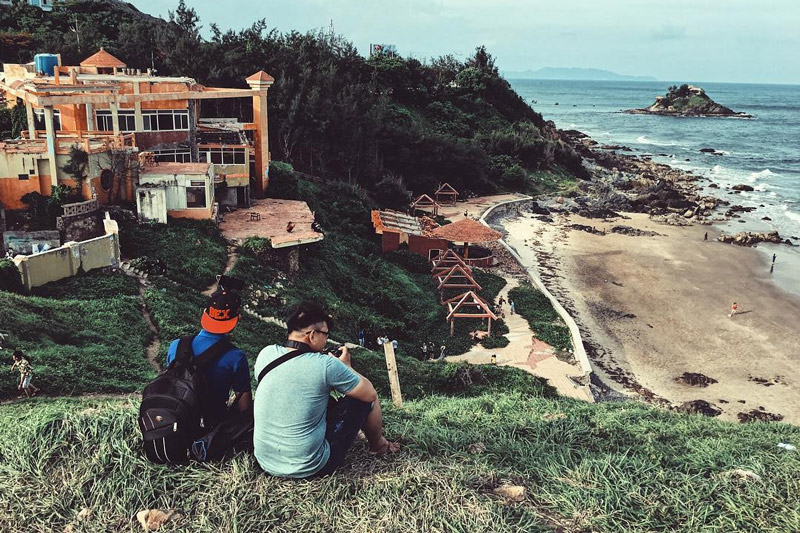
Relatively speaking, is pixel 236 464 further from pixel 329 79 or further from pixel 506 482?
pixel 329 79

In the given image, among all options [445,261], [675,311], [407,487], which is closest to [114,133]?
[445,261]

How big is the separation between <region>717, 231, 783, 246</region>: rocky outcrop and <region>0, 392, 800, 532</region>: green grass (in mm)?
31964

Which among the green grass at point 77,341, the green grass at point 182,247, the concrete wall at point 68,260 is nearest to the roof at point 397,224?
the green grass at point 182,247

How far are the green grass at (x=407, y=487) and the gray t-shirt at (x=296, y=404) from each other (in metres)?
0.36

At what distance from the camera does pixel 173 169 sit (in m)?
20.5

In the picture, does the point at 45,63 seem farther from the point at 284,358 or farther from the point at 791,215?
the point at 791,215

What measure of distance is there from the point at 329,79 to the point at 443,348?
25.3m

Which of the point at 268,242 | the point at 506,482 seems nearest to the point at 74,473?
the point at 506,482

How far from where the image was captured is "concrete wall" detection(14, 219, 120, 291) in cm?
1377

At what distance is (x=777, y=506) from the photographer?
16.8 ft

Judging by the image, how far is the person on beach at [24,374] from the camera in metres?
9.16

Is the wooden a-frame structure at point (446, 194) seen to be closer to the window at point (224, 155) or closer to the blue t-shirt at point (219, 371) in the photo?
the window at point (224, 155)

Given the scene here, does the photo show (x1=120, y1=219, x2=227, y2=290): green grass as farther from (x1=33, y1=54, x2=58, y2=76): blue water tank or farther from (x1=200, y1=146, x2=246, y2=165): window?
(x1=33, y1=54, x2=58, y2=76): blue water tank

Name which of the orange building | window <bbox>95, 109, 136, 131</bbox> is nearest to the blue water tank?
the orange building
